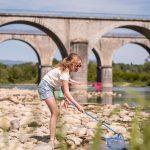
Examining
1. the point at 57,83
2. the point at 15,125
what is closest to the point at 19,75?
the point at 15,125

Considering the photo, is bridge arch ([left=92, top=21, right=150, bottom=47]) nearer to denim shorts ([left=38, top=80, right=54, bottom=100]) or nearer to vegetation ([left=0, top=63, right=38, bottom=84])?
denim shorts ([left=38, top=80, right=54, bottom=100])

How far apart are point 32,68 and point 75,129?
95066 millimetres

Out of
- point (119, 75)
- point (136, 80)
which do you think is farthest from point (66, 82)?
point (119, 75)

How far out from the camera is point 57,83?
6609 mm

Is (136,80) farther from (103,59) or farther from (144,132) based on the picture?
(144,132)

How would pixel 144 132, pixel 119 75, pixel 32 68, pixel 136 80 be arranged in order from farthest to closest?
1. pixel 32 68
2. pixel 119 75
3. pixel 136 80
4. pixel 144 132

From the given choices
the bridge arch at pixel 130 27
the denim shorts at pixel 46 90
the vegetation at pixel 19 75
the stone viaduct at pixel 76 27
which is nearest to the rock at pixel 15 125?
the denim shorts at pixel 46 90

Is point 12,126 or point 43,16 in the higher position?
point 43,16

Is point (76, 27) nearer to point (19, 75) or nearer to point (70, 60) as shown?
point (70, 60)

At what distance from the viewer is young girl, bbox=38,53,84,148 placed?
6.18m

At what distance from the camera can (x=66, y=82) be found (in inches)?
247

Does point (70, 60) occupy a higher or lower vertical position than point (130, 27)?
lower

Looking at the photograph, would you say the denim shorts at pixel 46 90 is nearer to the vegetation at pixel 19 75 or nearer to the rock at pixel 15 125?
the rock at pixel 15 125

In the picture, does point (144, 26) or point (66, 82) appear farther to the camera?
point (144, 26)
